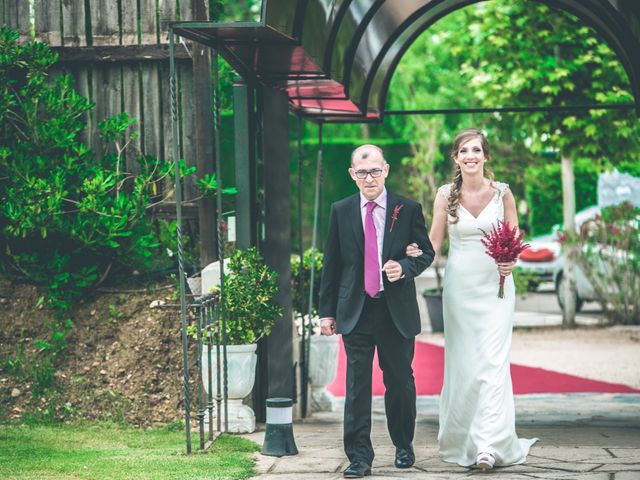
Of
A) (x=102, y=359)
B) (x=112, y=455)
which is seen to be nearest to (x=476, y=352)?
(x=112, y=455)

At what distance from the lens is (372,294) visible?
6.48 m

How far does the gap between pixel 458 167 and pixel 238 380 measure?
2.24 meters

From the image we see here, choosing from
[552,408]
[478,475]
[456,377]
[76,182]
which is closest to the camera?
[478,475]

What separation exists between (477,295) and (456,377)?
53 centimetres

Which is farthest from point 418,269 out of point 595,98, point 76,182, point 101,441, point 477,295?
point 595,98

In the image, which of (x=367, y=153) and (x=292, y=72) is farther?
(x=292, y=72)

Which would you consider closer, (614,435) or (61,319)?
(614,435)

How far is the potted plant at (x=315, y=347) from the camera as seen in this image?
959 cm

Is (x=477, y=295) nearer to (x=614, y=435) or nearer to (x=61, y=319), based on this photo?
(x=614, y=435)

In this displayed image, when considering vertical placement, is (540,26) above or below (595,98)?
above

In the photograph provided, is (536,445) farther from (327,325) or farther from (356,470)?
(327,325)

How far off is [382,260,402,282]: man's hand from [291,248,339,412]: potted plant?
3.08 meters

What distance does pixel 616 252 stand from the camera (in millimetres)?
16203

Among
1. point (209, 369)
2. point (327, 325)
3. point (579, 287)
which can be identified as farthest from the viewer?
point (579, 287)
